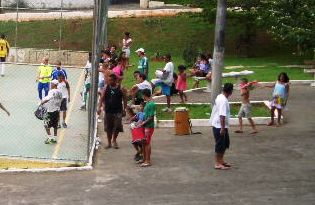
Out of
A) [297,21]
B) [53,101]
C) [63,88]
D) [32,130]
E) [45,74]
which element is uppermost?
[297,21]

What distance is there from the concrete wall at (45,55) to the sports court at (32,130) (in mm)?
7390

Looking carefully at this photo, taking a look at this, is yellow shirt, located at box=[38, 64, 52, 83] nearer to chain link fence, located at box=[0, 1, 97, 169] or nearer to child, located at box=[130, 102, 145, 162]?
chain link fence, located at box=[0, 1, 97, 169]

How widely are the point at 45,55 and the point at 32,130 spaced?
15.7 meters

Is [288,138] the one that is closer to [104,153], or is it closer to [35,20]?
[104,153]

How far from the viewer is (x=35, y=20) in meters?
38.3

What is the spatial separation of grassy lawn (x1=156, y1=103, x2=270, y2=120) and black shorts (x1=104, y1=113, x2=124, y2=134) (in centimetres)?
274

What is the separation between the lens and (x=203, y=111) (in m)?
18.3

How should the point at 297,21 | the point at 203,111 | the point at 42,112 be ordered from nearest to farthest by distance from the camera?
1. the point at 42,112
2. the point at 297,21
3. the point at 203,111

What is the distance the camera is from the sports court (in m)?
14.6

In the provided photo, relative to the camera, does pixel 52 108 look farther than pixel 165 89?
No

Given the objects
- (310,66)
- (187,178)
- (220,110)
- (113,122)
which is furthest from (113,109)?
(310,66)

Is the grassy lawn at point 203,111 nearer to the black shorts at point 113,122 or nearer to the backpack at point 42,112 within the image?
the black shorts at point 113,122

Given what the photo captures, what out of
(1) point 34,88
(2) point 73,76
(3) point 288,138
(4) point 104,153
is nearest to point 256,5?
(2) point 73,76

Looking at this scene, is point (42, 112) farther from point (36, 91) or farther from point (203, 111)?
point (36, 91)
